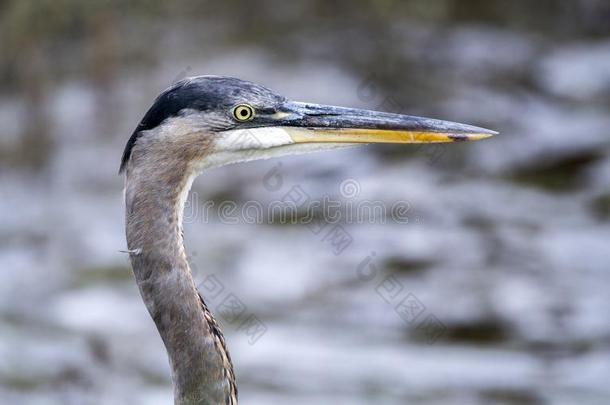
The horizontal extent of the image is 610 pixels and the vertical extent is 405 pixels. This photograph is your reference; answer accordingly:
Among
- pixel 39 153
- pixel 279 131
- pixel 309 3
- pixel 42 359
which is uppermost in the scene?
pixel 309 3

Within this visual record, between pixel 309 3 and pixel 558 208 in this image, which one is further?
pixel 309 3

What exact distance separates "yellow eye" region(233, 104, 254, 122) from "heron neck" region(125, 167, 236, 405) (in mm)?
300

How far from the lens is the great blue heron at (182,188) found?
3.69 metres

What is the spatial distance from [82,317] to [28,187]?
2803 millimetres

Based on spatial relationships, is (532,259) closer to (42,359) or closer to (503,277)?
(503,277)

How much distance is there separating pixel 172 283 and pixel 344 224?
18.9 feet

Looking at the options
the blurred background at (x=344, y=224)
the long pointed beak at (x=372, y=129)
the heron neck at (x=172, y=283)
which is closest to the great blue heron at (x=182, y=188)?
the heron neck at (x=172, y=283)

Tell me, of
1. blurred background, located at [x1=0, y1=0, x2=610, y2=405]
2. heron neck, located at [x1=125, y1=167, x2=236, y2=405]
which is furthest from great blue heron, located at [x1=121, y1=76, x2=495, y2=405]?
blurred background, located at [x1=0, y1=0, x2=610, y2=405]

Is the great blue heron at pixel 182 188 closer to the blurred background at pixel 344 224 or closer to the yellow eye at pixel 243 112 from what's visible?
the yellow eye at pixel 243 112

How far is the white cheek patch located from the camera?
12.8 ft

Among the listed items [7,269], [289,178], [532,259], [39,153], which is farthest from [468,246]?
[39,153]

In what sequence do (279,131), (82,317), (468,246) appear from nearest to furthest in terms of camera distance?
(279,131) → (82,317) → (468,246)

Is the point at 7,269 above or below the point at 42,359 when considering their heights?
above

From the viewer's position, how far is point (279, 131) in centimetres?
396
